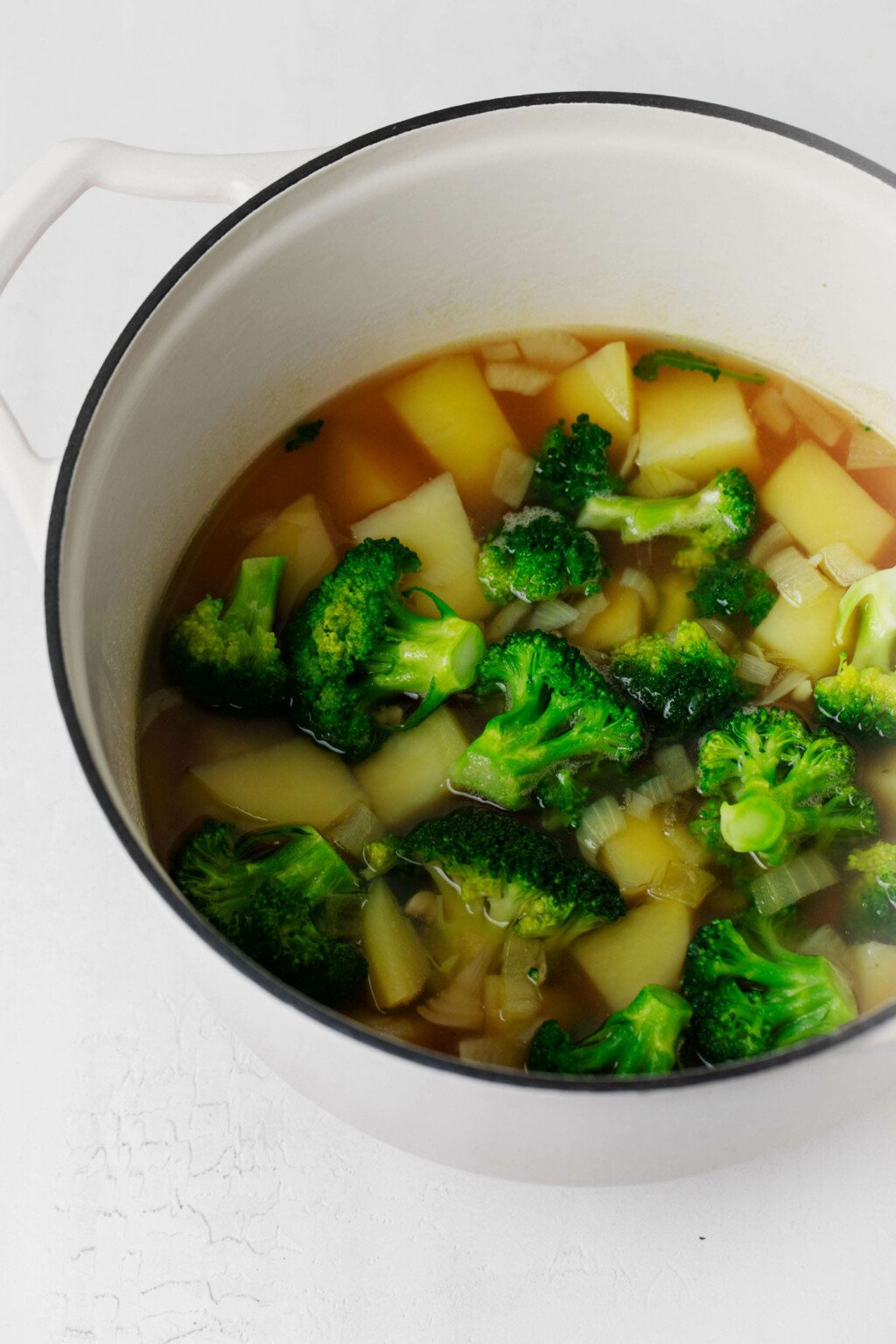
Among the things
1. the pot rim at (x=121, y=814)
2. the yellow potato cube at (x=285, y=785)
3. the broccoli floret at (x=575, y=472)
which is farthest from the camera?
the broccoli floret at (x=575, y=472)

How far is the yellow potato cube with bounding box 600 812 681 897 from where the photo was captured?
180 cm

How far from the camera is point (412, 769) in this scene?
1854 mm

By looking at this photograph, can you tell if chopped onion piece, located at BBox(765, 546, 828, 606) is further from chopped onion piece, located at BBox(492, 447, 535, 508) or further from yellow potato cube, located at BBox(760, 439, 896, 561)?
chopped onion piece, located at BBox(492, 447, 535, 508)

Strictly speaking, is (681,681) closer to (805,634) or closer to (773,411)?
(805,634)

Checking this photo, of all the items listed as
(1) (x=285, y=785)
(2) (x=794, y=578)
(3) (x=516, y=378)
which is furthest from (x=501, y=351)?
(1) (x=285, y=785)

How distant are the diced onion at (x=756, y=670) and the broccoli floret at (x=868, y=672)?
0.22ft

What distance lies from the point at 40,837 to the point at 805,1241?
3.94 feet

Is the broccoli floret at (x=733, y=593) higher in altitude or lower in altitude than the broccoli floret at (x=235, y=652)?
higher

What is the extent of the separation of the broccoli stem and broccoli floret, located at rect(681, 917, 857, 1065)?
28.1 inches

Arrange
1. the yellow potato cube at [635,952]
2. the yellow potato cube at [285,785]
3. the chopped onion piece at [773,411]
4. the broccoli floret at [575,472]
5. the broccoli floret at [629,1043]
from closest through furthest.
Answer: the broccoli floret at [629,1043]
the yellow potato cube at [635,952]
the yellow potato cube at [285,785]
the broccoli floret at [575,472]
the chopped onion piece at [773,411]

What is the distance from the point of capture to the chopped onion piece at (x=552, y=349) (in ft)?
7.31

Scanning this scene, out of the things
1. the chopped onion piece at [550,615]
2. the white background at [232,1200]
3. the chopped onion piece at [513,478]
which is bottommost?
the white background at [232,1200]

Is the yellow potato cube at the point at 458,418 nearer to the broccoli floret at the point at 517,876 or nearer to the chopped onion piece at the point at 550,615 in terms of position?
the chopped onion piece at the point at 550,615

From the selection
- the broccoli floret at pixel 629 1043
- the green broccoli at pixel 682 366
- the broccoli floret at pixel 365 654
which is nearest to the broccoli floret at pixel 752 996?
the broccoli floret at pixel 629 1043
